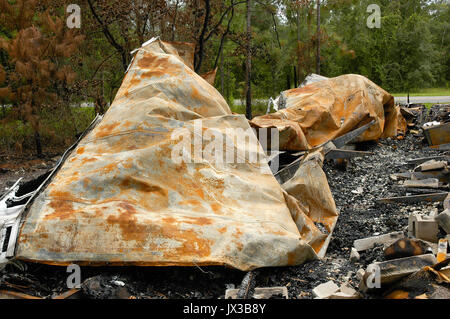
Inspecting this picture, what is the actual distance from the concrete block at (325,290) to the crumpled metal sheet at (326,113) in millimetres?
3730

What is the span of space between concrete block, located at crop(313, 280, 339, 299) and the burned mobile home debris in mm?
10

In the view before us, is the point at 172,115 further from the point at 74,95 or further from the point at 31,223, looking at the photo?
the point at 74,95

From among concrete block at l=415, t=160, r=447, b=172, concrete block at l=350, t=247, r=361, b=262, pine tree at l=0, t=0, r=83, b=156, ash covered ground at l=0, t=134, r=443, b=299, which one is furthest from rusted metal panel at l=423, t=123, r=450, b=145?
pine tree at l=0, t=0, r=83, b=156

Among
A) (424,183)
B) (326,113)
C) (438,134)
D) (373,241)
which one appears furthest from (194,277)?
(438,134)

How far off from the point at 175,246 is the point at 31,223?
106cm

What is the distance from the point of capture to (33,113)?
9148mm

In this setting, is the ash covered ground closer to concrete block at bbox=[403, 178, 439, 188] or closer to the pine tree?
concrete block at bbox=[403, 178, 439, 188]

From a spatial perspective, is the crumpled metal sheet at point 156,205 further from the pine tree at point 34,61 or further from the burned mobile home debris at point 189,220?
the pine tree at point 34,61

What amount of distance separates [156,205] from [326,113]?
526 centimetres

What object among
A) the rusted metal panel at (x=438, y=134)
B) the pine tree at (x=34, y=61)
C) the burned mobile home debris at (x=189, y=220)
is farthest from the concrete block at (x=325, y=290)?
the pine tree at (x=34, y=61)

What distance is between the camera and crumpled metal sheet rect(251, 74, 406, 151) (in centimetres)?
681

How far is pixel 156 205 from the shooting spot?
10.6 ft

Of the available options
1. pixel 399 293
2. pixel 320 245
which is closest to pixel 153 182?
pixel 320 245

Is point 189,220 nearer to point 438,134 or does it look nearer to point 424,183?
point 424,183
